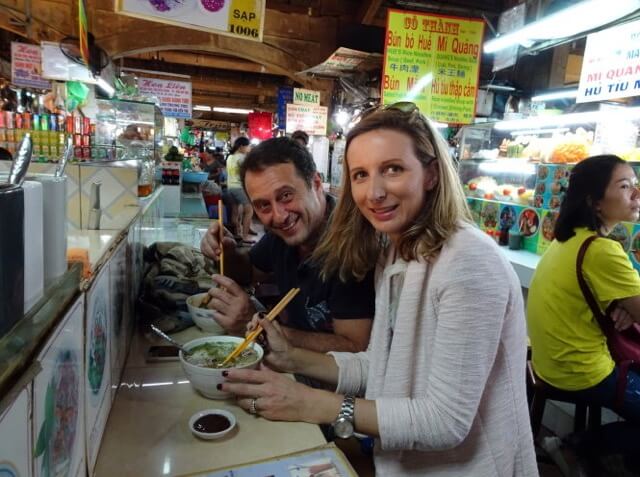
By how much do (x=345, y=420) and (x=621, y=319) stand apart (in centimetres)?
187

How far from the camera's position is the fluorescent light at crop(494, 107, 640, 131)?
341cm

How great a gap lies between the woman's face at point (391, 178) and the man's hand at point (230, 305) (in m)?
0.74

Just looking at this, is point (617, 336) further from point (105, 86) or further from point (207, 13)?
point (105, 86)

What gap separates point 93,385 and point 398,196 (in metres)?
0.93

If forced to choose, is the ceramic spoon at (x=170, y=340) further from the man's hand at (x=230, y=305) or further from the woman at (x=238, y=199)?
the woman at (x=238, y=199)

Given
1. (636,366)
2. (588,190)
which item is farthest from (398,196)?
(636,366)

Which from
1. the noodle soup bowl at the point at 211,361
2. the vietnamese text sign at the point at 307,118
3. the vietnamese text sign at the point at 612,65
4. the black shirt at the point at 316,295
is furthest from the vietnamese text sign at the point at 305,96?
the noodle soup bowl at the point at 211,361

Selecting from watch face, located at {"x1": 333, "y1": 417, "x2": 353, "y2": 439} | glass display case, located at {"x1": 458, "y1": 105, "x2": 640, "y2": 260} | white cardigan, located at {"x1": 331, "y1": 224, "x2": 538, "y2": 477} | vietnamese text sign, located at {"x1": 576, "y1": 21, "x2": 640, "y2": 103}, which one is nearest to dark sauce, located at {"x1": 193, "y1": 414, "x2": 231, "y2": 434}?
watch face, located at {"x1": 333, "y1": 417, "x2": 353, "y2": 439}

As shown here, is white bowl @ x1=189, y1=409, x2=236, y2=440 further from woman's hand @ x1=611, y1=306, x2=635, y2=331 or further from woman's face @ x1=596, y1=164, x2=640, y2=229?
woman's face @ x1=596, y1=164, x2=640, y2=229

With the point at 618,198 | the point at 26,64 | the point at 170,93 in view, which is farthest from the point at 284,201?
the point at 170,93

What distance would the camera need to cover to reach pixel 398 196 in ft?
4.12

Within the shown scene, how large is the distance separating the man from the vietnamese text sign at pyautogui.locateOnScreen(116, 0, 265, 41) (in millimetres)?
2157

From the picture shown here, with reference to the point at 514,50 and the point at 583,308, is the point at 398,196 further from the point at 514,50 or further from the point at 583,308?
the point at 514,50

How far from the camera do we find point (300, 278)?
192 cm
